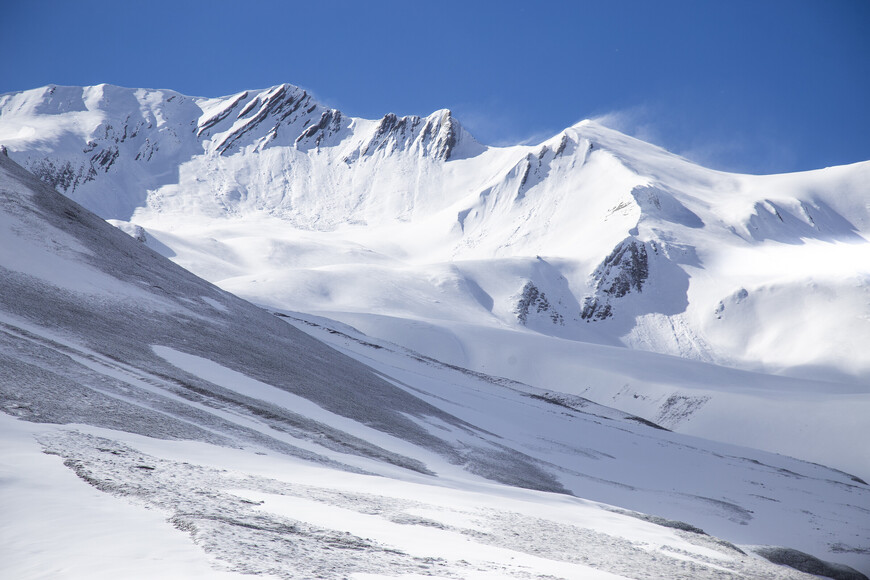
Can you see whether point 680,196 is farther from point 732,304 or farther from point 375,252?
point 375,252

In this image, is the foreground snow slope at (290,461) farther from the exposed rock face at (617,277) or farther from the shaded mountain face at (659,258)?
the exposed rock face at (617,277)

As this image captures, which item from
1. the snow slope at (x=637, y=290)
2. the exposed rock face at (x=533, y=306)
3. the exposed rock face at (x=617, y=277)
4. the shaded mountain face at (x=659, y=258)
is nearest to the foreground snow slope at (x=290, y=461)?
the snow slope at (x=637, y=290)

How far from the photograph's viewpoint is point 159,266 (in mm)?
30766

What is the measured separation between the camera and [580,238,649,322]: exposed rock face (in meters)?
147

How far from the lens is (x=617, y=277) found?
14975 centimetres

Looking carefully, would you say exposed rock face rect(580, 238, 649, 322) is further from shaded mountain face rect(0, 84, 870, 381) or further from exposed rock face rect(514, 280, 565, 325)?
exposed rock face rect(514, 280, 565, 325)

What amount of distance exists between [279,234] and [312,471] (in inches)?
7205

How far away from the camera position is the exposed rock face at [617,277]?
483 feet

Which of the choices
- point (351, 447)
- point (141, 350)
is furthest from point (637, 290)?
point (141, 350)

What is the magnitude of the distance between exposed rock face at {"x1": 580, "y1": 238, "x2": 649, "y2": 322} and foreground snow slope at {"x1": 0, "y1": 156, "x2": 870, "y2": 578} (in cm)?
10652

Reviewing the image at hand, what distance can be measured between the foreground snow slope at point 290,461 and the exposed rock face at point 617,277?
349 feet

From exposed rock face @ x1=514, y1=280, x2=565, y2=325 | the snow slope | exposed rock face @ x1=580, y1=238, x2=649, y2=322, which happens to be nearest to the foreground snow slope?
the snow slope

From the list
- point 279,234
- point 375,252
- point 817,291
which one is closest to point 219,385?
point 817,291

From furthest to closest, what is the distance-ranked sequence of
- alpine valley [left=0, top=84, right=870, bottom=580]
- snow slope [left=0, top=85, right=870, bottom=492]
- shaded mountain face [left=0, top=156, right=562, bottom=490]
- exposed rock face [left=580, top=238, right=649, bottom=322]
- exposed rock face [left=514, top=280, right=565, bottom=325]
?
exposed rock face [left=580, top=238, right=649, bottom=322] → exposed rock face [left=514, top=280, right=565, bottom=325] → snow slope [left=0, top=85, right=870, bottom=492] → shaded mountain face [left=0, top=156, right=562, bottom=490] → alpine valley [left=0, top=84, right=870, bottom=580]
